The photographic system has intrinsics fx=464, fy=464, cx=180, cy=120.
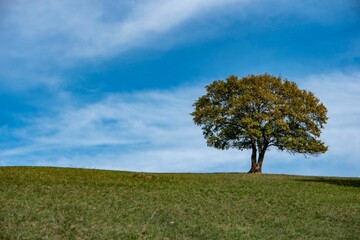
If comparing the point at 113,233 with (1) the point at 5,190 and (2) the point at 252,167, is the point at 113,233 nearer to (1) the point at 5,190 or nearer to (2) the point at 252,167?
(1) the point at 5,190

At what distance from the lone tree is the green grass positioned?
24826 mm

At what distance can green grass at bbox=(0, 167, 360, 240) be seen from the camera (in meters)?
17.2

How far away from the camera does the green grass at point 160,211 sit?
17.2 m

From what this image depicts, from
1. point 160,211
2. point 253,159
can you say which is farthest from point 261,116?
point 160,211

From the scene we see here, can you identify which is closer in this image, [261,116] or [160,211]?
[160,211]

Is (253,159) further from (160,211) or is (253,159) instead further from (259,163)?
(160,211)

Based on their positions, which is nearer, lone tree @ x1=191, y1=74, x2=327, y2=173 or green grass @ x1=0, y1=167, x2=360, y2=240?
green grass @ x1=0, y1=167, x2=360, y2=240

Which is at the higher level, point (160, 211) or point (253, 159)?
point (253, 159)

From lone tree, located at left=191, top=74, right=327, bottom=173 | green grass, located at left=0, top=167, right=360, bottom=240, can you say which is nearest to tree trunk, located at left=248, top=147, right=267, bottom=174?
lone tree, located at left=191, top=74, right=327, bottom=173

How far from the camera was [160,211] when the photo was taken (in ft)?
70.8

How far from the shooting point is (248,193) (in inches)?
1227

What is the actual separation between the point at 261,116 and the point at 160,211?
1507 inches

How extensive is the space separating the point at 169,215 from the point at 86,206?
386 cm

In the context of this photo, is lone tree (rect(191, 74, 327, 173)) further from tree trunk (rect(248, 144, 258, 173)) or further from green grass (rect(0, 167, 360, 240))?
green grass (rect(0, 167, 360, 240))
